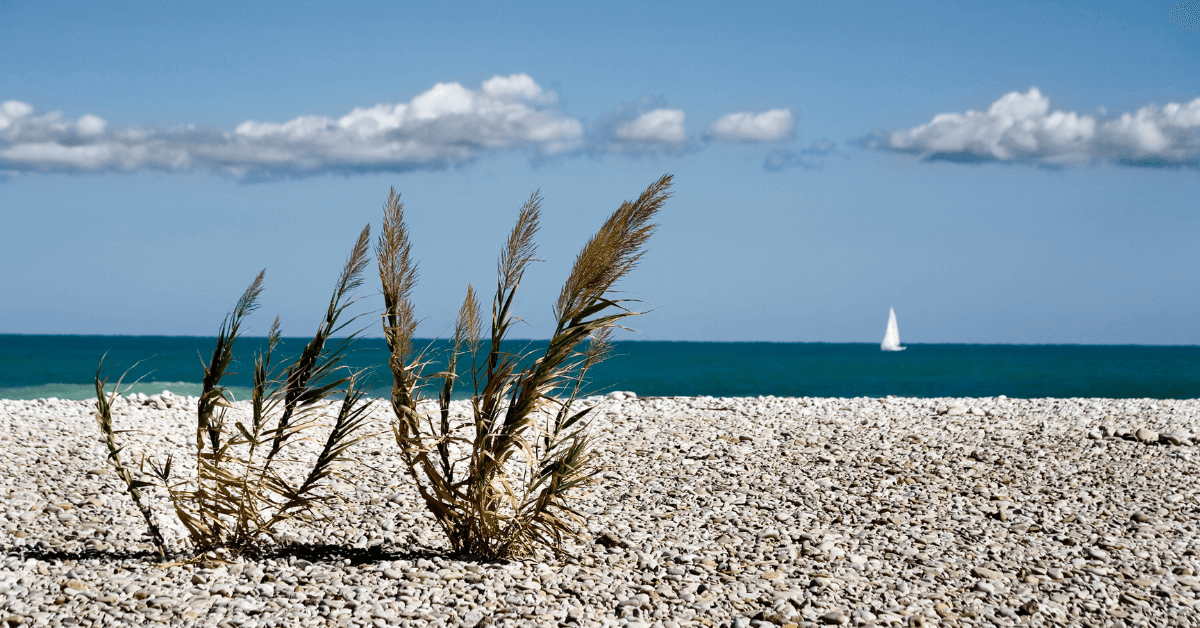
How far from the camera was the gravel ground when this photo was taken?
4.36m

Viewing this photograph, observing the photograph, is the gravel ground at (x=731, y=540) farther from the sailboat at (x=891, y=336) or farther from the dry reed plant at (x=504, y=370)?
the sailboat at (x=891, y=336)

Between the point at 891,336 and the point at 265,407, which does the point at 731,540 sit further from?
the point at 891,336

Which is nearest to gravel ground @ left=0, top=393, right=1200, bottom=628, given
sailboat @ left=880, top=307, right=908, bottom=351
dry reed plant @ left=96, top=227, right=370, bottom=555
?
dry reed plant @ left=96, top=227, right=370, bottom=555

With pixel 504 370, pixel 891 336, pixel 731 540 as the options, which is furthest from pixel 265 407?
pixel 891 336

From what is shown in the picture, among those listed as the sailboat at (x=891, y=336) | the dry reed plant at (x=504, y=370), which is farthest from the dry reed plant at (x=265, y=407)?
the sailboat at (x=891, y=336)

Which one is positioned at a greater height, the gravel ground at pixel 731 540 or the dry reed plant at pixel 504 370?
the dry reed plant at pixel 504 370

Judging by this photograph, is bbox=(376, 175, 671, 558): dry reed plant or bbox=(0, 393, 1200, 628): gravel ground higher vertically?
bbox=(376, 175, 671, 558): dry reed plant

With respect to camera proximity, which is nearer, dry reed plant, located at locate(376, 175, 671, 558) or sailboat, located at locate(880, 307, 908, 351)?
dry reed plant, located at locate(376, 175, 671, 558)

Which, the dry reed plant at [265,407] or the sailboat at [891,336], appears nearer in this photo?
the dry reed plant at [265,407]

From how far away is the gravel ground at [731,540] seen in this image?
4359 mm

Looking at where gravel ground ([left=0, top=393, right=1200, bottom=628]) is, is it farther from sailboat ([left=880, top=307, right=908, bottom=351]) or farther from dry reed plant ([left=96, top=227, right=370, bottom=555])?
sailboat ([left=880, top=307, right=908, bottom=351])

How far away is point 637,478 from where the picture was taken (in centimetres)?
747

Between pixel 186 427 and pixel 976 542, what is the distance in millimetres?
8234

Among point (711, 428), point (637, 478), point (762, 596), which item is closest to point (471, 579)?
point (762, 596)
